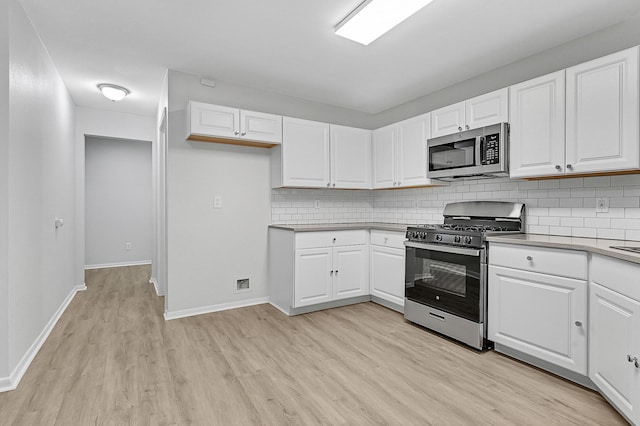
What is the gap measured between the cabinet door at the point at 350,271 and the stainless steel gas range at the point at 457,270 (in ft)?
2.16

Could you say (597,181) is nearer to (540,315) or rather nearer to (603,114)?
(603,114)

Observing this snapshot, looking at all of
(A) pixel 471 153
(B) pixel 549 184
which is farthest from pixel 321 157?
(B) pixel 549 184

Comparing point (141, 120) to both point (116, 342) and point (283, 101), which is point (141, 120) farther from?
point (116, 342)

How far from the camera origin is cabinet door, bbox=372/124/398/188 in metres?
3.88

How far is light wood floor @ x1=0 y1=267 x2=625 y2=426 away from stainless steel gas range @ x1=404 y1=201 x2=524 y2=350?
0.54ft

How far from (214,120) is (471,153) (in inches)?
95.8

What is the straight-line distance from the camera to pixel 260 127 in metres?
3.47

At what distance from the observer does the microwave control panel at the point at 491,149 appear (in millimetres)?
2763

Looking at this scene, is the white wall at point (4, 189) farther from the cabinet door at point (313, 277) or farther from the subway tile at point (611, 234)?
the subway tile at point (611, 234)

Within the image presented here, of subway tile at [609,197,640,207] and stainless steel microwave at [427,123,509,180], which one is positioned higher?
stainless steel microwave at [427,123,509,180]

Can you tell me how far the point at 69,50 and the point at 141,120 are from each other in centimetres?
207

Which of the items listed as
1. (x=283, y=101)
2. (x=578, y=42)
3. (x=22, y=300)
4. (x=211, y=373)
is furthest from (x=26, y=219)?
(x=578, y=42)

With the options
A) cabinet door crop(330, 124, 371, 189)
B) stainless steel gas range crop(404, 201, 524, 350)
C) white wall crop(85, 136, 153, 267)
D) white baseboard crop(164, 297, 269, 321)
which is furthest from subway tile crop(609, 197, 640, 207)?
white wall crop(85, 136, 153, 267)

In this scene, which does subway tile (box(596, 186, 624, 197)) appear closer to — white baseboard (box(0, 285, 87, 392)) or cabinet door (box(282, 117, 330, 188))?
cabinet door (box(282, 117, 330, 188))
